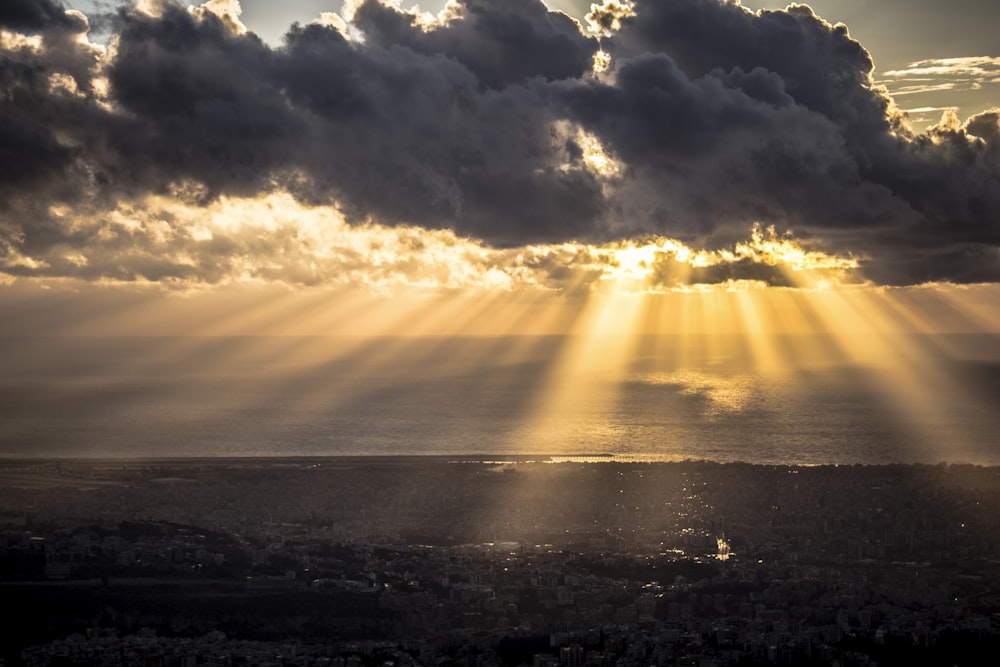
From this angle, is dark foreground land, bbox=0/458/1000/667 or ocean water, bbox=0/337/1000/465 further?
ocean water, bbox=0/337/1000/465

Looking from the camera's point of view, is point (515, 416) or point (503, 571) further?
point (515, 416)

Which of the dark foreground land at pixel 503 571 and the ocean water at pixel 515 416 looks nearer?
the dark foreground land at pixel 503 571

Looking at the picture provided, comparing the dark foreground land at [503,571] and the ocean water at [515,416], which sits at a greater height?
the dark foreground land at [503,571]

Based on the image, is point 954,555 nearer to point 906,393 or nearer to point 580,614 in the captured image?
point 580,614

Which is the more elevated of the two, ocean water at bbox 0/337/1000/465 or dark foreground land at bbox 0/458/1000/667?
dark foreground land at bbox 0/458/1000/667
